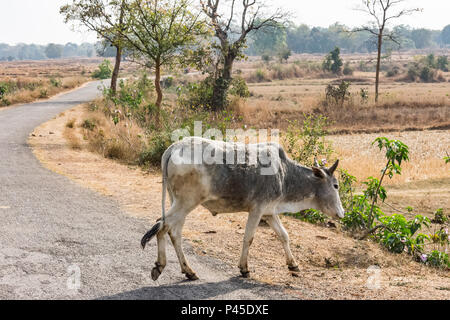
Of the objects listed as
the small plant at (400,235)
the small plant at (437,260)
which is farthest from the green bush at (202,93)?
the small plant at (437,260)

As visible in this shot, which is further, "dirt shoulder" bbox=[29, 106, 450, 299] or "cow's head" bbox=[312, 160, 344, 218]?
"cow's head" bbox=[312, 160, 344, 218]

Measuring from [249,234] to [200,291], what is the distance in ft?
2.96

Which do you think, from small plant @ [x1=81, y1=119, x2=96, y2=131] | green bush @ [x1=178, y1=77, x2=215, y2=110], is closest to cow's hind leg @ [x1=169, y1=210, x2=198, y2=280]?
small plant @ [x1=81, y1=119, x2=96, y2=131]

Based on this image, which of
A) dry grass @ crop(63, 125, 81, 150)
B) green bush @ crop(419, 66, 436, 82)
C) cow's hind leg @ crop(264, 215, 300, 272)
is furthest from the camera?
green bush @ crop(419, 66, 436, 82)

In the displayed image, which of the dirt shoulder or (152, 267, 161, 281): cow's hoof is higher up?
(152, 267, 161, 281): cow's hoof

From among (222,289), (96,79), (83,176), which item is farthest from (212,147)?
(96,79)

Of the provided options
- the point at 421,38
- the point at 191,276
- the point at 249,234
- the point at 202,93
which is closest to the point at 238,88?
the point at 202,93

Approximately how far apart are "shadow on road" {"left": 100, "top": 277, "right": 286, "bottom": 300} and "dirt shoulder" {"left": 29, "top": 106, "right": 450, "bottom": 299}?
30 cm

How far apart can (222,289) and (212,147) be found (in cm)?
159

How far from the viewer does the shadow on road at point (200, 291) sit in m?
5.04

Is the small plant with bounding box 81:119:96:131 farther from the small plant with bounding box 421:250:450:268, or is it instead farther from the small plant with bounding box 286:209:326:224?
the small plant with bounding box 421:250:450:268

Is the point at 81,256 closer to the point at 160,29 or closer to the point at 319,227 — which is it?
the point at 319,227

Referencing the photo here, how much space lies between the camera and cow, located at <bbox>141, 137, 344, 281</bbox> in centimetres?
525

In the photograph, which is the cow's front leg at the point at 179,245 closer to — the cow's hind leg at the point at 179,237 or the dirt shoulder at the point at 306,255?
the cow's hind leg at the point at 179,237
